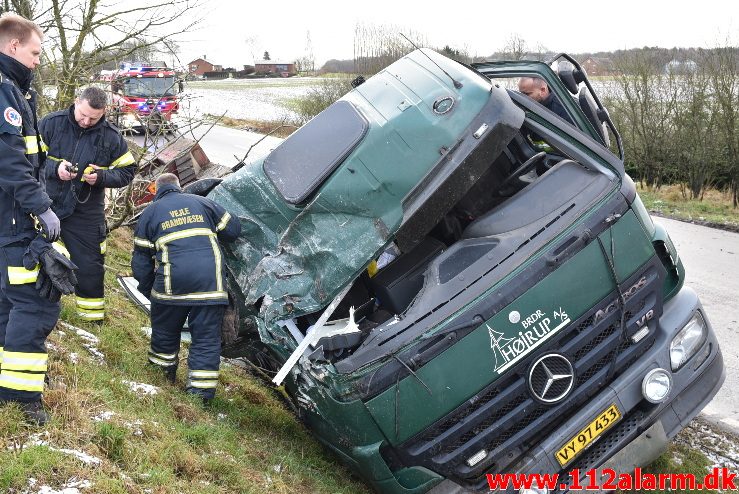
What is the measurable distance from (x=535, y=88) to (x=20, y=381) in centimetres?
366

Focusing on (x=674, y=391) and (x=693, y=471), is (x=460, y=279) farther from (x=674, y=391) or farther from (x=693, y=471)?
(x=693, y=471)

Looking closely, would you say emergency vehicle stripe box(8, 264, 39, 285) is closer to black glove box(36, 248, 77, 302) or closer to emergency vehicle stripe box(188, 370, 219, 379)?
black glove box(36, 248, 77, 302)

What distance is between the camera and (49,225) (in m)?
3.43

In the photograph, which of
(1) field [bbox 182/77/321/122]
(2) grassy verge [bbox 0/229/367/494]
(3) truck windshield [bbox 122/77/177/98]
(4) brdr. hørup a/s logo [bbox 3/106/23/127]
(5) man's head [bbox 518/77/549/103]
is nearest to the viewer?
(2) grassy verge [bbox 0/229/367/494]

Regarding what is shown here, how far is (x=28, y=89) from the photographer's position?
361 cm

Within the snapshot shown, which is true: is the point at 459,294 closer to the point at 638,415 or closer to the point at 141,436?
the point at 638,415

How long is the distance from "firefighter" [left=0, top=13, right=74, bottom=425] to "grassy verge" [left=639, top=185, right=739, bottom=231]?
1051 cm

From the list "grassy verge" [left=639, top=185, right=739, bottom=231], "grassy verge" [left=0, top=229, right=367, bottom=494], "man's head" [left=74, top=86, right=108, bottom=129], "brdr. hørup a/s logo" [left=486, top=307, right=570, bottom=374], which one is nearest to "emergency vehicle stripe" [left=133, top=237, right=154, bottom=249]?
"grassy verge" [left=0, top=229, right=367, bottom=494]

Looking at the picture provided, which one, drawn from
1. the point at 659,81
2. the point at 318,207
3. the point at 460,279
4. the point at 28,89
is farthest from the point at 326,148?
the point at 659,81

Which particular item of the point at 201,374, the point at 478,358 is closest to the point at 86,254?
the point at 201,374

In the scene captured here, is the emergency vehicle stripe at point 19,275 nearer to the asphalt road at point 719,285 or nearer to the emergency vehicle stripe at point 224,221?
the emergency vehicle stripe at point 224,221

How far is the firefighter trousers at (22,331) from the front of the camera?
3.41 metres

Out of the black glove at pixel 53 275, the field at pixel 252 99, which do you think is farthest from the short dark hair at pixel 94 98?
the field at pixel 252 99

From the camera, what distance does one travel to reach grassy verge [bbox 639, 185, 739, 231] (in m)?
12.0
